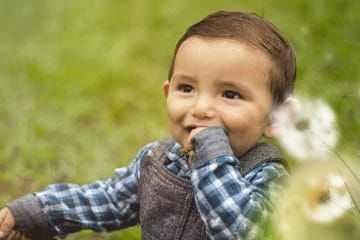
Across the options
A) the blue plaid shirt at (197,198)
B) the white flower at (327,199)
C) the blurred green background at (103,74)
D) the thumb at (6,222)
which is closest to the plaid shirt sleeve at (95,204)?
the blue plaid shirt at (197,198)

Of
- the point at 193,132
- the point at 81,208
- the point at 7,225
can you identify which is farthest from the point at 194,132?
the point at 7,225

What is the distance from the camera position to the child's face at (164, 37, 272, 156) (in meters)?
2.46

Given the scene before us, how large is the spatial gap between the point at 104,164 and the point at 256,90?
178cm

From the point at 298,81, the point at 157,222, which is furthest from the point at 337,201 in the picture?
the point at 298,81

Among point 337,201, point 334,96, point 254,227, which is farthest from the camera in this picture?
point 334,96

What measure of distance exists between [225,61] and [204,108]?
0.44 feet

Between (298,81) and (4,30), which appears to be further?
(4,30)

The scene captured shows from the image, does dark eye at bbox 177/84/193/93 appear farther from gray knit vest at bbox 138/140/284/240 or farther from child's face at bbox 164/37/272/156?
gray knit vest at bbox 138/140/284/240

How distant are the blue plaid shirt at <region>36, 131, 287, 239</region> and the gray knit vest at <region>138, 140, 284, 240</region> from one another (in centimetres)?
3

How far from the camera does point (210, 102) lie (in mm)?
2455

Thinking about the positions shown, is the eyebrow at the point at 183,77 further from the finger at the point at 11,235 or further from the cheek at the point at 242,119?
the finger at the point at 11,235

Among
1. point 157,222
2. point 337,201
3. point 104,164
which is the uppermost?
point 337,201

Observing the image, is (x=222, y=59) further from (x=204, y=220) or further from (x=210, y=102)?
(x=204, y=220)

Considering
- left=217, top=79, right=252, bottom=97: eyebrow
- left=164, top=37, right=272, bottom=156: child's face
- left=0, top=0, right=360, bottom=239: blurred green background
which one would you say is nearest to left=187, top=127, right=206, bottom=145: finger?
left=164, top=37, right=272, bottom=156: child's face
